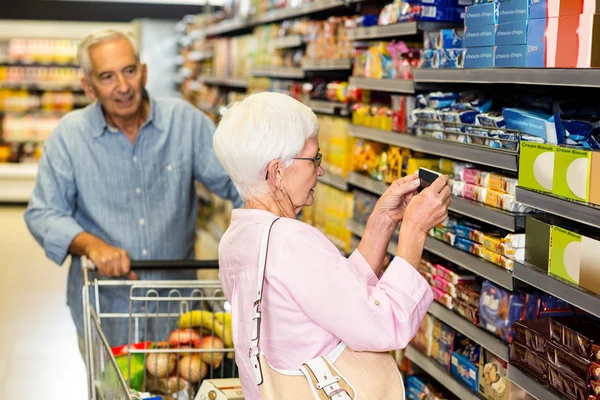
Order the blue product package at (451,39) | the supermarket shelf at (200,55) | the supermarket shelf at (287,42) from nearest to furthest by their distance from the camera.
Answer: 1. the blue product package at (451,39)
2. the supermarket shelf at (287,42)
3. the supermarket shelf at (200,55)

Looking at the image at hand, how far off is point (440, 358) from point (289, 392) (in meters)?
1.15

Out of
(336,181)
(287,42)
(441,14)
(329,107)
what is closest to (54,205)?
(336,181)

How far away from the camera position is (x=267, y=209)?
2115mm

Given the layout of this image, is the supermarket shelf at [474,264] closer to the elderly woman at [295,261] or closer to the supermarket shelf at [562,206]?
the supermarket shelf at [562,206]

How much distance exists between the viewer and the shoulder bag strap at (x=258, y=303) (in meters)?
1.97

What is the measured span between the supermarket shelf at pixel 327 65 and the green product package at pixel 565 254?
1.91m

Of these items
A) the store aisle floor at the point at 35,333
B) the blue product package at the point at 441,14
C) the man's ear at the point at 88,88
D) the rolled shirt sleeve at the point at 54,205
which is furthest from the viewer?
the store aisle floor at the point at 35,333

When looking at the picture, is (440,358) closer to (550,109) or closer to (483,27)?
(550,109)

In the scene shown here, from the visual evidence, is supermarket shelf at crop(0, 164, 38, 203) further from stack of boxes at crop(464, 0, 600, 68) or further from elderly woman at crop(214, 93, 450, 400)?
elderly woman at crop(214, 93, 450, 400)

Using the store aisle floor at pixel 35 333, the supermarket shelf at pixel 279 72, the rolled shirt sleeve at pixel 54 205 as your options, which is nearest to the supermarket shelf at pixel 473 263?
the rolled shirt sleeve at pixel 54 205

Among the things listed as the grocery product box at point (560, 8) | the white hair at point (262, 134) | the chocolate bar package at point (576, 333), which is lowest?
the chocolate bar package at point (576, 333)

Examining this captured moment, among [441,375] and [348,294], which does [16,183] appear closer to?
[441,375]

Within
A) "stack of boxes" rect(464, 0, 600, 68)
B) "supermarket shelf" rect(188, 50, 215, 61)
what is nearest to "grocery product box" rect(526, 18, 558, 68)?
"stack of boxes" rect(464, 0, 600, 68)

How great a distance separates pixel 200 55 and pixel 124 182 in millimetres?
5614
